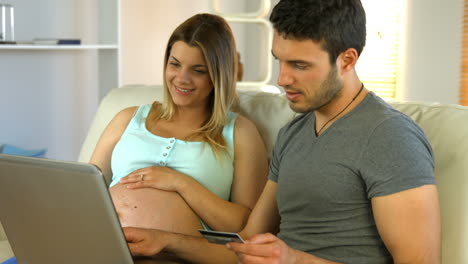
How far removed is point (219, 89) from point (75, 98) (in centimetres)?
213

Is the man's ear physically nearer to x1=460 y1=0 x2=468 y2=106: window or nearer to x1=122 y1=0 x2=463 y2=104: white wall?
x1=122 y1=0 x2=463 y2=104: white wall

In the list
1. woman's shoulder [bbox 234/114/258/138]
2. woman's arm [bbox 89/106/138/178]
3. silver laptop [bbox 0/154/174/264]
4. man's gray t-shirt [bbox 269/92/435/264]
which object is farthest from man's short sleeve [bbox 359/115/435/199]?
woman's arm [bbox 89/106/138/178]

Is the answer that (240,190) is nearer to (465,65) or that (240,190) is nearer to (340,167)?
(340,167)

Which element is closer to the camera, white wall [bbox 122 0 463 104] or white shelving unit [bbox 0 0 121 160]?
white shelving unit [bbox 0 0 121 160]

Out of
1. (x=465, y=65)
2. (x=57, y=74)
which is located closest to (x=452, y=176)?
(x=57, y=74)

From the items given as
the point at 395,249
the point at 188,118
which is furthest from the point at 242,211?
the point at 395,249

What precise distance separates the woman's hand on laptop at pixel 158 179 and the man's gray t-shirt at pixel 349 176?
1.17ft

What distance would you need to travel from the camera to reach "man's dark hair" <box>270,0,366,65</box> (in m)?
1.36

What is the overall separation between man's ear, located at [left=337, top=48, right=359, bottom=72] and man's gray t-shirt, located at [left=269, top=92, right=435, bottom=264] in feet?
0.25

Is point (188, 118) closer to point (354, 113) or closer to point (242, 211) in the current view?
point (242, 211)

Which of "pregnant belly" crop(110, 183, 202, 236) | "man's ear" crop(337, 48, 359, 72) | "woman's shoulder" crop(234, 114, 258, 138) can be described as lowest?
"pregnant belly" crop(110, 183, 202, 236)

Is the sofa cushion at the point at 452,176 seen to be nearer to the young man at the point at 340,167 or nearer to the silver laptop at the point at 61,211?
the young man at the point at 340,167

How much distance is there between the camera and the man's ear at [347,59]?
138 cm

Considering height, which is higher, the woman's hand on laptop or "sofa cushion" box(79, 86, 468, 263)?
"sofa cushion" box(79, 86, 468, 263)
